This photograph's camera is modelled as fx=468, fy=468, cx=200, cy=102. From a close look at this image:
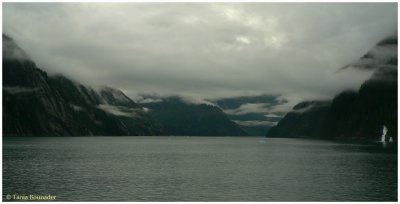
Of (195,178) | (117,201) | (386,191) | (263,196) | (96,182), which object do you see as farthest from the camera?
(195,178)

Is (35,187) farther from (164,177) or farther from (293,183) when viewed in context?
(293,183)

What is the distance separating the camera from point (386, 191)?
74438mm

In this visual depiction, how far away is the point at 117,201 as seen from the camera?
212ft

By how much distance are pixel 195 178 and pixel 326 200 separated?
96.3ft

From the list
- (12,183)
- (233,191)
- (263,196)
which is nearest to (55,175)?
(12,183)

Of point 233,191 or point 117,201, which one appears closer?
point 117,201

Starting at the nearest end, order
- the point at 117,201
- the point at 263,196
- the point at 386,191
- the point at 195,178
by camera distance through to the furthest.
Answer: the point at 117,201 < the point at 263,196 < the point at 386,191 < the point at 195,178

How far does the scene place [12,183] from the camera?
7894 centimetres

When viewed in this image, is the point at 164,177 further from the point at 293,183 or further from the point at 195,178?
the point at 293,183

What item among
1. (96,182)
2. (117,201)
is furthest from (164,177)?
(117,201)

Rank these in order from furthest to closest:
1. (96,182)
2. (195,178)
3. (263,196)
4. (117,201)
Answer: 1. (195,178)
2. (96,182)
3. (263,196)
4. (117,201)

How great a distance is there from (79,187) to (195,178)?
75.5 ft

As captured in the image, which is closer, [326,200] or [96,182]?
[326,200]

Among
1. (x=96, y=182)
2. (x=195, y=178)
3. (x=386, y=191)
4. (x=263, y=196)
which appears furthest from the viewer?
(x=195, y=178)
